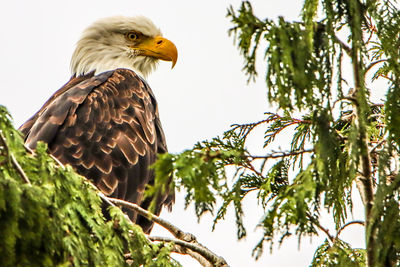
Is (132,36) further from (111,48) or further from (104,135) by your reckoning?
(104,135)

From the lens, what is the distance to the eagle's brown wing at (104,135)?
4.99m

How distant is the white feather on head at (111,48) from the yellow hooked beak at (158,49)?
0.21 ft

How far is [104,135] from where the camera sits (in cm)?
515

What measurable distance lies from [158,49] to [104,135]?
1771 millimetres

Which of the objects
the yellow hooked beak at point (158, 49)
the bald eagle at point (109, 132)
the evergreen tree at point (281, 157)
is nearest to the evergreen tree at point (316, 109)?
the evergreen tree at point (281, 157)

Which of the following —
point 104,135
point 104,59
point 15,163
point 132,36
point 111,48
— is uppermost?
point 132,36

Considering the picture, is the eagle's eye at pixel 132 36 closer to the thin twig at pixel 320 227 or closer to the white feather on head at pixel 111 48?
the white feather on head at pixel 111 48

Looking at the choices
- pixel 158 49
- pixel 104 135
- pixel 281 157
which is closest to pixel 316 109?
pixel 281 157

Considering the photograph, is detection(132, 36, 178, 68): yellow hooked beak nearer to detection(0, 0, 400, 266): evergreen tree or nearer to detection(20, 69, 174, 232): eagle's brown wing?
detection(20, 69, 174, 232): eagle's brown wing

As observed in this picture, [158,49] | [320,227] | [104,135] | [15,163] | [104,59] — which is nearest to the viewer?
[15,163]

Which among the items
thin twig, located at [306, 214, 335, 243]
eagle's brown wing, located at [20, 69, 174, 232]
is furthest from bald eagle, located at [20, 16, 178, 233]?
thin twig, located at [306, 214, 335, 243]

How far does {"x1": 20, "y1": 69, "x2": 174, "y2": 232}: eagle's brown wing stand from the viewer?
499 cm

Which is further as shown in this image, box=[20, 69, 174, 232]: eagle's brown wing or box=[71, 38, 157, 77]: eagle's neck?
box=[71, 38, 157, 77]: eagle's neck

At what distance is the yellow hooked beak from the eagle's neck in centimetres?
8
